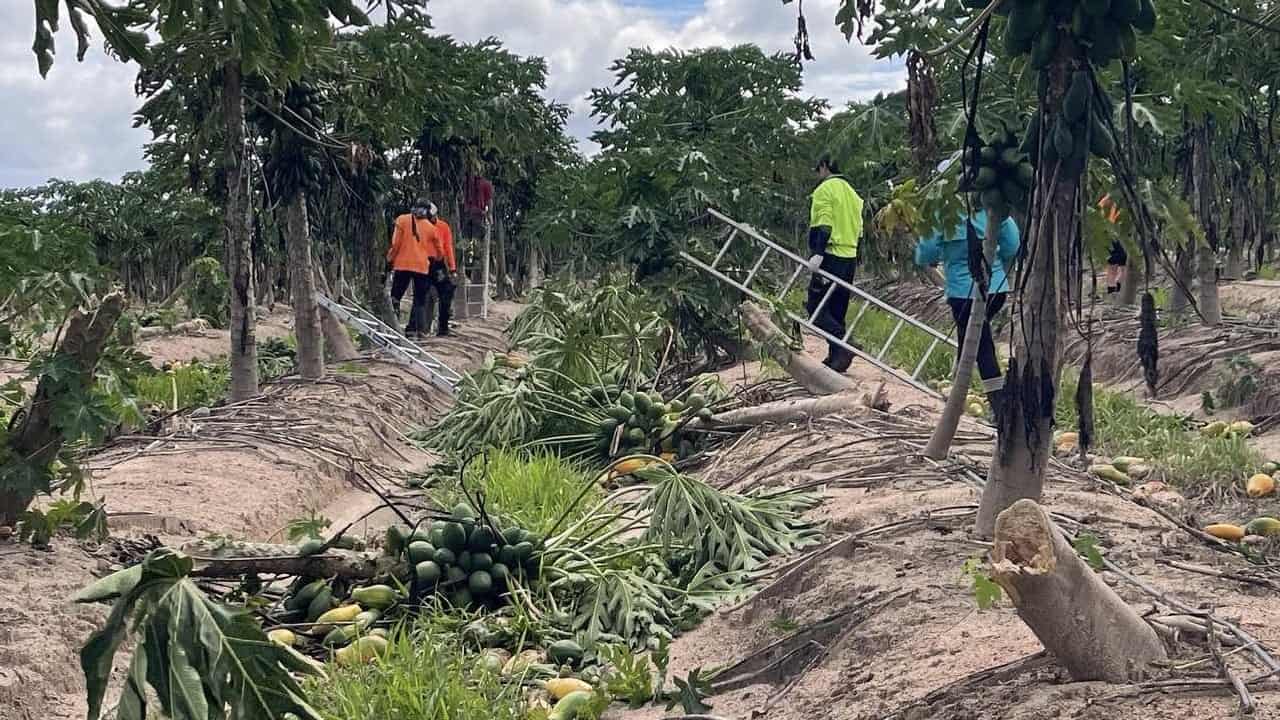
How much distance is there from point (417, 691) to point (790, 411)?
4218mm

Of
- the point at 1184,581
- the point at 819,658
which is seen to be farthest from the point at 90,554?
the point at 1184,581

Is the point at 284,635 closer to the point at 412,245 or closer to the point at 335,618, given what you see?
the point at 335,618

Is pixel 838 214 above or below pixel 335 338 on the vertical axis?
above

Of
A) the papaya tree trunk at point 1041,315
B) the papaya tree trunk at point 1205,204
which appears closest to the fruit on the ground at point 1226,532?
the papaya tree trunk at point 1041,315

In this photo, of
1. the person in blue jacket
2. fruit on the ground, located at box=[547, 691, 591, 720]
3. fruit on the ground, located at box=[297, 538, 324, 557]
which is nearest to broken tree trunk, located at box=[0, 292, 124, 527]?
fruit on the ground, located at box=[297, 538, 324, 557]

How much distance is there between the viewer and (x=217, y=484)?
21.0 feet

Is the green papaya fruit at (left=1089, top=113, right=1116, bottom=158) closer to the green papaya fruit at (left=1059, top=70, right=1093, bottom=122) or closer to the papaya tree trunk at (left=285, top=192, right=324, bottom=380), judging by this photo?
the green papaya fruit at (left=1059, top=70, right=1093, bottom=122)

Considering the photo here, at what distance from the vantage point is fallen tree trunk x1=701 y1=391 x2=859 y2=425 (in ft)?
23.2

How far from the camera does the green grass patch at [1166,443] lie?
6.22m

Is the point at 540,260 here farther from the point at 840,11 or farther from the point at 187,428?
the point at 840,11

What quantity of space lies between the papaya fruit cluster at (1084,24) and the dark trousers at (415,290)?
9579 mm

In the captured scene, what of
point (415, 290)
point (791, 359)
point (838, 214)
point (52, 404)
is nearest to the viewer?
point (52, 404)

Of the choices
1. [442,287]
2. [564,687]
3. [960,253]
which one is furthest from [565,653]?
[442,287]

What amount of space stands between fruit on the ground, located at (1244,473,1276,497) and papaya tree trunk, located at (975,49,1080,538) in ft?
8.33
